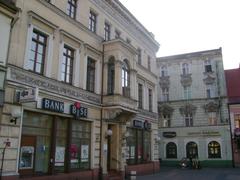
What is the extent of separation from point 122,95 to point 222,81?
2229cm

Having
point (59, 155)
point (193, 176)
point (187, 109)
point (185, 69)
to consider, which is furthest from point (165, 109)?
point (59, 155)

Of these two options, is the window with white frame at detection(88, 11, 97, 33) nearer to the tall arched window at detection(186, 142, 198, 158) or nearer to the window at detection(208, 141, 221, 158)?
the tall arched window at detection(186, 142, 198, 158)

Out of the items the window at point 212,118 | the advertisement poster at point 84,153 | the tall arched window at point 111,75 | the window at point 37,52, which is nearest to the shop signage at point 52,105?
the window at point 37,52

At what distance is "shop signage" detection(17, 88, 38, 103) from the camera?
12.2 m

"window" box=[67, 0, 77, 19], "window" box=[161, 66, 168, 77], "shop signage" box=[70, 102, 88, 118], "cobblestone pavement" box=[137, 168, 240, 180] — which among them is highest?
"window" box=[161, 66, 168, 77]

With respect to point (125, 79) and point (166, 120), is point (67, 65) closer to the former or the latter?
point (125, 79)

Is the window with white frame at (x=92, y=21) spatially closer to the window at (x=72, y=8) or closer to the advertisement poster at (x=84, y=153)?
the window at (x=72, y=8)

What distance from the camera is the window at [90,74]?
1897 cm

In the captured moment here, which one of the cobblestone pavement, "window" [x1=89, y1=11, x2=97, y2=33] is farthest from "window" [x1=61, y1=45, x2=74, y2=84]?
the cobblestone pavement

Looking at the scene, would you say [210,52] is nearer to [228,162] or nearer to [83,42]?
[228,162]

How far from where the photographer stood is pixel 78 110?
16969 millimetres

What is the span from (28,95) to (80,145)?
20.0 feet

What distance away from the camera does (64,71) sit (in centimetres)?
1689

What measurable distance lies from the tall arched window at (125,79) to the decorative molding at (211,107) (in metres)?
19.5
